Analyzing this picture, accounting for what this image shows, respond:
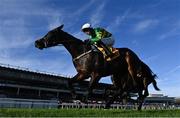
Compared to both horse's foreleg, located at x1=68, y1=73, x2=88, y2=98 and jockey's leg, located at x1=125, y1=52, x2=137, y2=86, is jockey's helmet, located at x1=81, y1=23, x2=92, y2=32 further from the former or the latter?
jockey's leg, located at x1=125, y1=52, x2=137, y2=86

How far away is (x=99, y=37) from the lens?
13430 millimetres

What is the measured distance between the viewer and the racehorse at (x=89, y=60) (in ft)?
41.6

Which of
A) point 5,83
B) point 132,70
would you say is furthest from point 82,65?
point 5,83

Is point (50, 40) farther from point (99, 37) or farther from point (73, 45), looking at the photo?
point (99, 37)

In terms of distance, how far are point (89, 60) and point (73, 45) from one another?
104 centimetres

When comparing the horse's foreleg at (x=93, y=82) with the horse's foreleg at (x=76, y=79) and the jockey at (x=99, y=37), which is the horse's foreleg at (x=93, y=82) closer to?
the horse's foreleg at (x=76, y=79)

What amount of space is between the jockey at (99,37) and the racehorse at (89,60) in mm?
294

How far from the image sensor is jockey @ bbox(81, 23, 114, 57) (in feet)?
43.4

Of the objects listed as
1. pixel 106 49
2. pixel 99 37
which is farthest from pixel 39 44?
pixel 106 49

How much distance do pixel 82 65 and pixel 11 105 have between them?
15000 millimetres

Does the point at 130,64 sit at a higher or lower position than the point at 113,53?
lower

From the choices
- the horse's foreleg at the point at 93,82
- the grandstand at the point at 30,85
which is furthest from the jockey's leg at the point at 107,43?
the grandstand at the point at 30,85

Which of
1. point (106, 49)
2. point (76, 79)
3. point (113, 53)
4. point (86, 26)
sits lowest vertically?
point (76, 79)

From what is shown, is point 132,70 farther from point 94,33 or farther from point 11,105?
point 11,105
